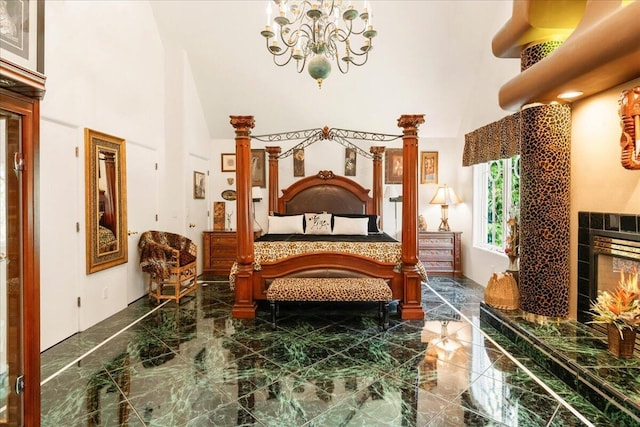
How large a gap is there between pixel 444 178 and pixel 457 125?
97 cm

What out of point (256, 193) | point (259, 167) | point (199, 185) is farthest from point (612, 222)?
point (199, 185)

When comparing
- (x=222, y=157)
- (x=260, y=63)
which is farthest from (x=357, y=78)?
(x=222, y=157)

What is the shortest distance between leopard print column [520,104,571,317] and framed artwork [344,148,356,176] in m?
3.49

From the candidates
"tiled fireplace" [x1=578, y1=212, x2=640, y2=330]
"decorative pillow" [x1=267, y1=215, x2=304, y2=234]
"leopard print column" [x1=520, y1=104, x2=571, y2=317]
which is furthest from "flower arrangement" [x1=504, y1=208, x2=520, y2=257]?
"decorative pillow" [x1=267, y1=215, x2=304, y2=234]

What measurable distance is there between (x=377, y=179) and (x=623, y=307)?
4.00 metres

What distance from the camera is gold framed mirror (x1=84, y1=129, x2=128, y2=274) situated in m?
3.60

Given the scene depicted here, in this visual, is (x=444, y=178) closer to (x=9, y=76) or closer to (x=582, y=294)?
(x=582, y=294)

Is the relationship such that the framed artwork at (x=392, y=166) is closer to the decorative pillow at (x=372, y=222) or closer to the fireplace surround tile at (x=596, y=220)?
the decorative pillow at (x=372, y=222)

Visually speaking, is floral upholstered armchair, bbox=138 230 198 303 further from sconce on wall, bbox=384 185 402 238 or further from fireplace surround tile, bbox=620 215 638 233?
fireplace surround tile, bbox=620 215 638 233

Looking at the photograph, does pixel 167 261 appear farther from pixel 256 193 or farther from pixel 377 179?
pixel 377 179

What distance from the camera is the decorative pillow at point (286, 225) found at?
539 centimetres

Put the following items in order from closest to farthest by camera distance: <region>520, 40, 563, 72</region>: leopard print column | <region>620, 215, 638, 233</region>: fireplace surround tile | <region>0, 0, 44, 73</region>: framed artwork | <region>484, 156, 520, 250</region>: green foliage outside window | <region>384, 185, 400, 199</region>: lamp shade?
<region>0, 0, 44, 73</region>: framed artwork → <region>620, 215, 638, 233</region>: fireplace surround tile → <region>520, 40, 563, 72</region>: leopard print column → <region>484, 156, 520, 250</region>: green foliage outside window → <region>384, 185, 400, 199</region>: lamp shade

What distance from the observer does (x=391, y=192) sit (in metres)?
6.11

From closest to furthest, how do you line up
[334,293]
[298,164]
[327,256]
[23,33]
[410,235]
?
[23,33] < [334,293] < [410,235] < [327,256] < [298,164]
